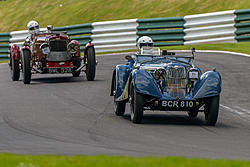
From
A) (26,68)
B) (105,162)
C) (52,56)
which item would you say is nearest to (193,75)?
(105,162)

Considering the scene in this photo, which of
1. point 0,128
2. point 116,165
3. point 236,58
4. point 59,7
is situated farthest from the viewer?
point 59,7

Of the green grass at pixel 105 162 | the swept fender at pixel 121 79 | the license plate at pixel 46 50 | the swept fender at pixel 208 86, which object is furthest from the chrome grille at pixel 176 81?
the license plate at pixel 46 50

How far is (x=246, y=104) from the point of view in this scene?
1316cm

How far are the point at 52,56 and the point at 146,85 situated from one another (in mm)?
8184

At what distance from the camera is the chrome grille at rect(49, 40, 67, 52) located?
60.1 ft

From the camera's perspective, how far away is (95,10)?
115 ft

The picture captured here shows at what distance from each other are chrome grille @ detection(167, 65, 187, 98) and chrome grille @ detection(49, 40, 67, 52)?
7.90 metres

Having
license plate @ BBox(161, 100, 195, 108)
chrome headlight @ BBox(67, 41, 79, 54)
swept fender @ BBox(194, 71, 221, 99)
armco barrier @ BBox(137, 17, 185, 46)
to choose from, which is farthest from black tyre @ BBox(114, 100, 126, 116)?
armco barrier @ BBox(137, 17, 185, 46)

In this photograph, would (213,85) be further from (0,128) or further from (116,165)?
(116,165)

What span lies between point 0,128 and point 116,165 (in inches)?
160

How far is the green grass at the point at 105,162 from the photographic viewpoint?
6.25 meters

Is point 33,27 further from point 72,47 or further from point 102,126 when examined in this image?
point 102,126

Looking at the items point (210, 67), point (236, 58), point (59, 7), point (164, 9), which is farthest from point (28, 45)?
point (59, 7)

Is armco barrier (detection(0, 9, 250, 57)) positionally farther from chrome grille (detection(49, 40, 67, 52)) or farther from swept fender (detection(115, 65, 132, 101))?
swept fender (detection(115, 65, 132, 101))
